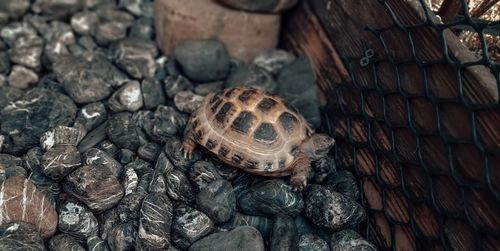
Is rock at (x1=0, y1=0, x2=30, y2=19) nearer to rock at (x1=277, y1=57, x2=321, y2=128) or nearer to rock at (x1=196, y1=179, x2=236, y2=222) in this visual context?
rock at (x1=277, y1=57, x2=321, y2=128)

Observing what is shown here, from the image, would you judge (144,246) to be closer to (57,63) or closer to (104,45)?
(57,63)

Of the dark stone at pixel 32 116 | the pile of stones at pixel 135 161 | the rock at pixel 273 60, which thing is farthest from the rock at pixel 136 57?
the rock at pixel 273 60

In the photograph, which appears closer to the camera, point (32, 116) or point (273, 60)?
point (32, 116)

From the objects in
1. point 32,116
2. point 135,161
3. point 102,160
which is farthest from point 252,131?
point 32,116

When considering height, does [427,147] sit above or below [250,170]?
above

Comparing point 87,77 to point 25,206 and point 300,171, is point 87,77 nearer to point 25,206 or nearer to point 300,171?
point 25,206

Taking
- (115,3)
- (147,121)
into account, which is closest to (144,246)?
(147,121)
